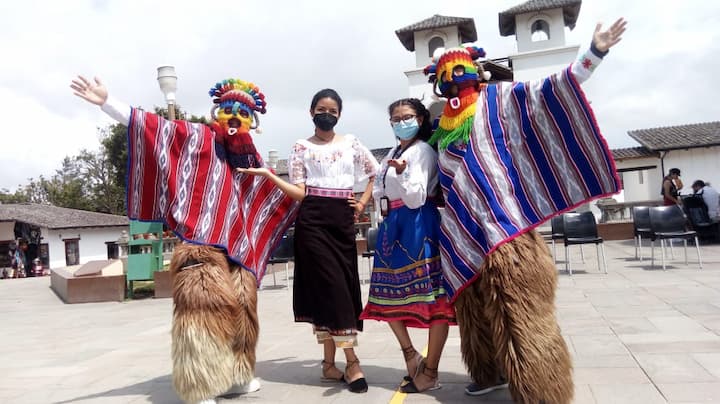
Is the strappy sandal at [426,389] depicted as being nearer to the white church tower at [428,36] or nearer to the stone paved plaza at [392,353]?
the stone paved plaza at [392,353]

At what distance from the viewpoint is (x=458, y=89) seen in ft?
10.8

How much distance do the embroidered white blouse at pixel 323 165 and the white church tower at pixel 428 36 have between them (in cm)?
2345

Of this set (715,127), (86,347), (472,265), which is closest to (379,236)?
(472,265)

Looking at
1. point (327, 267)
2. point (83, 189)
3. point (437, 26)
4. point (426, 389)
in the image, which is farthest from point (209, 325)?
point (83, 189)

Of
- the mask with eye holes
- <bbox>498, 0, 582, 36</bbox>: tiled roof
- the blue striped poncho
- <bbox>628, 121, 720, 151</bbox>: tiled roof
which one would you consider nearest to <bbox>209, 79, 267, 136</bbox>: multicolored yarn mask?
the mask with eye holes

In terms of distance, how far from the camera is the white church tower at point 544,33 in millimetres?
26312

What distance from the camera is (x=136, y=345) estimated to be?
5.78 m

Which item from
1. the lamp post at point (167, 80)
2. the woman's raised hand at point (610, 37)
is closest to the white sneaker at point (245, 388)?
the woman's raised hand at point (610, 37)

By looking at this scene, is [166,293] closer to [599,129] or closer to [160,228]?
[160,228]

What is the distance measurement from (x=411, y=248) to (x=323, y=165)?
0.86 meters

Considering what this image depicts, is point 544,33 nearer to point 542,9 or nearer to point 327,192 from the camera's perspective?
point 542,9

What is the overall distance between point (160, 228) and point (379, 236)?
7042 mm

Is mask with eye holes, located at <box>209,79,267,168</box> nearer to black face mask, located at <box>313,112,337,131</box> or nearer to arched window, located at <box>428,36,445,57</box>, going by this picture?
black face mask, located at <box>313,112,337,131</box>

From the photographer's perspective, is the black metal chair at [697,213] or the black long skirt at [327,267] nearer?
the black long skirt at [327,267]
